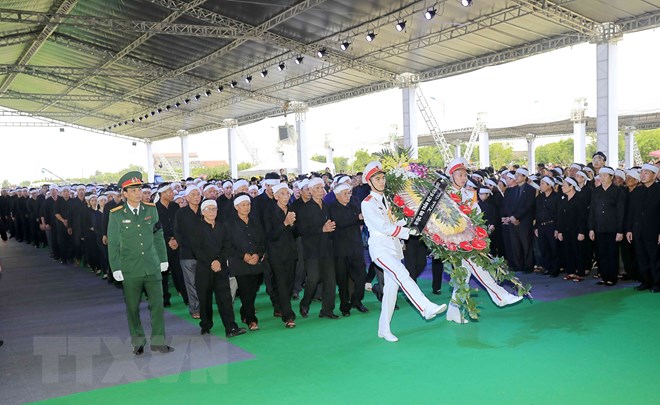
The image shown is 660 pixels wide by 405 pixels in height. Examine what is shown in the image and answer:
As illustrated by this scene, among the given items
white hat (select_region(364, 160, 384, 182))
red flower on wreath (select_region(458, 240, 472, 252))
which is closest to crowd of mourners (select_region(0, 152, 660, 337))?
white hat (select_region(364, 160, 384, 182))

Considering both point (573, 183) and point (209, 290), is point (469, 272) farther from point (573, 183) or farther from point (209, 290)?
point (573, 183)

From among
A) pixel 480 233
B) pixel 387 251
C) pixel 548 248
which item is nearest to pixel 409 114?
pixel 548 248

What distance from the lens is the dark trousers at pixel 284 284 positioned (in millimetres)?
7020

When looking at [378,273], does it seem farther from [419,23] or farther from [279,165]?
[279,165]

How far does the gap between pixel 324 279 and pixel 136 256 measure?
2429mm

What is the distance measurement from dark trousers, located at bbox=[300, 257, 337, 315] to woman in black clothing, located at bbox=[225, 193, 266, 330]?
2.38 ft

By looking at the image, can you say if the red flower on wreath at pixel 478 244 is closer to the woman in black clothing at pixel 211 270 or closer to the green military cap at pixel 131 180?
the woman in black clothing at pixel 211 270

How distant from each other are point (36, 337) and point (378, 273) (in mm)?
4468

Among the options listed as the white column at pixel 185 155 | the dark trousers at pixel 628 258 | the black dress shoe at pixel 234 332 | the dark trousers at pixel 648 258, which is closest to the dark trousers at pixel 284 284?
the black dress shoe at pixel 234 332

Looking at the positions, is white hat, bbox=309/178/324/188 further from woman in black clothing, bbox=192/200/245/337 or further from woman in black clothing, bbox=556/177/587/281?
woman in black clothing, bbox=556/177/587/281

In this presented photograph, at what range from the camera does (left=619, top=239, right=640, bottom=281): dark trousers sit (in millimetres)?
8820

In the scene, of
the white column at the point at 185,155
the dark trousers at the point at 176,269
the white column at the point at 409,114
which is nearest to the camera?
the dark trousers at the point at 176,269

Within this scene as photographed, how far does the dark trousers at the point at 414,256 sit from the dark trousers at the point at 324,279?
122cm

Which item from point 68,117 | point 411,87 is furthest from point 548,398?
point 68,117
